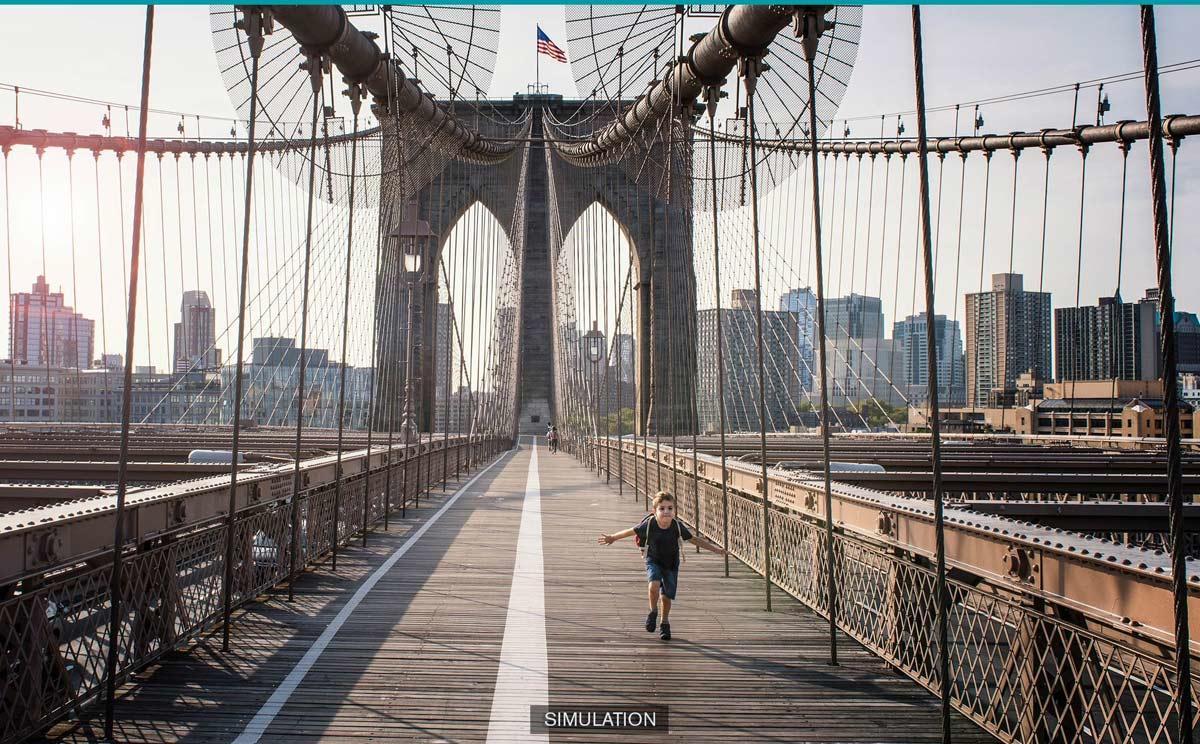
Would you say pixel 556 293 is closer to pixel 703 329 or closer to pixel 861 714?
pixel 703 329

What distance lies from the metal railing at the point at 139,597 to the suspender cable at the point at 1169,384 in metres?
4.61

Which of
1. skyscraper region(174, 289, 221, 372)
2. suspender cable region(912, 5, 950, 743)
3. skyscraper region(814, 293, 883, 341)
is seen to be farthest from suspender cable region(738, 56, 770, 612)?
skyscraper region(174, 289, 221, 372)

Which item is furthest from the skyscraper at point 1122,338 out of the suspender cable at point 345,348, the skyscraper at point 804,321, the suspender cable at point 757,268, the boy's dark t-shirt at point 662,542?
the boy's dark t-shirt at point 662,542

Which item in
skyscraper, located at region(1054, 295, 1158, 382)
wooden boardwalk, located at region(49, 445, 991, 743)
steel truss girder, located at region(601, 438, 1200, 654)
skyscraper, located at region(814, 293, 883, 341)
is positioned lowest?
wooden boardwalk, located at region(49, 445, 991, 743)

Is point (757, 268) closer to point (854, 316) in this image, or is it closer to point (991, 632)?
point (991, 632)

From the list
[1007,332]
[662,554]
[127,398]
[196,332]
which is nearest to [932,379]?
[662,554]

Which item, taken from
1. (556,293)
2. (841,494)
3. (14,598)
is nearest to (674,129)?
(841,494)

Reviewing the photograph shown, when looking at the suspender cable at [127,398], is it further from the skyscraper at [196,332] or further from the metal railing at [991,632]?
the skyscraper at [196,332]

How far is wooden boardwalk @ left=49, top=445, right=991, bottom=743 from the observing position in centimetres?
482

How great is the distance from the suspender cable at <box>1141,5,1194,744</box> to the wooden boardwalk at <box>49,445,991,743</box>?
2.03 metres

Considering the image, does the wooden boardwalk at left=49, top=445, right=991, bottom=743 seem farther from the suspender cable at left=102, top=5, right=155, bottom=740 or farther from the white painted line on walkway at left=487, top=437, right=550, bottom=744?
the suspender cable at left=102, top=5, right=155, bottom=740

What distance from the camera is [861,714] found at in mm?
5070

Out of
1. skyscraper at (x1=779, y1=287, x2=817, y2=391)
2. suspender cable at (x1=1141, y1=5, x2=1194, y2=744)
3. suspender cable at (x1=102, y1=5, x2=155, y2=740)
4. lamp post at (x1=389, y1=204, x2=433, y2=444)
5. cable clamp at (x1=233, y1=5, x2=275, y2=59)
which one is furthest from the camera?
skyscraper at (x1=779, y1=287, x2=817, y2=391)

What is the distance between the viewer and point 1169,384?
2.85m
